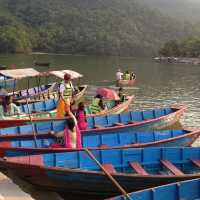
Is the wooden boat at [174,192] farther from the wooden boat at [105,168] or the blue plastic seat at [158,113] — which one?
the blue plastic seat at [158,113]

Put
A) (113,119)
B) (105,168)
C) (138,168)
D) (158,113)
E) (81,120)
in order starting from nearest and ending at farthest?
(105,168)
(138,168)
(81,120)
(113,119)
(158,113)

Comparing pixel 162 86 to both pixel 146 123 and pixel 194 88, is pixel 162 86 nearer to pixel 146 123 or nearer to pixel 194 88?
pixel 194 88

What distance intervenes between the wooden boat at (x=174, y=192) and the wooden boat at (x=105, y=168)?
1297 mm

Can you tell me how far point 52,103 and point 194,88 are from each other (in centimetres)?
2401

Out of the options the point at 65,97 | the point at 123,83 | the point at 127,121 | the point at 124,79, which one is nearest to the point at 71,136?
the point at 65,97

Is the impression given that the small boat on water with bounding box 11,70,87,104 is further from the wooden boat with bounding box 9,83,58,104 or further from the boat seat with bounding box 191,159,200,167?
the boat seat with bounding box 191,159,200,167

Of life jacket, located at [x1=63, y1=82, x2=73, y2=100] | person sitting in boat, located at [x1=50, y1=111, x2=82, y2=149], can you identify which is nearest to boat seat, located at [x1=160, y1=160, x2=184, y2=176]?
person sitting in boat, located at [x1=50, y1=111, x2=82, y2=149]

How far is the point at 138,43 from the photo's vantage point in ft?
481

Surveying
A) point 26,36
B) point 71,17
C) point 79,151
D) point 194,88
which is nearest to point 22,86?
point 194,88

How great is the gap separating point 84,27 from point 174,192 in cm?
14398

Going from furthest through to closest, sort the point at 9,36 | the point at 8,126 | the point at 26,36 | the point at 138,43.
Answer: the point at 138,43, the point at 26,36, the point at 9,36, the point at 8,126

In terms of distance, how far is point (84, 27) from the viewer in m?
152

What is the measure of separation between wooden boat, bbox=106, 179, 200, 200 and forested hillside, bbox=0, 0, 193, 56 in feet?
350

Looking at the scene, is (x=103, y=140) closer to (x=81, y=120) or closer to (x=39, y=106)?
(x=81, y=120)
